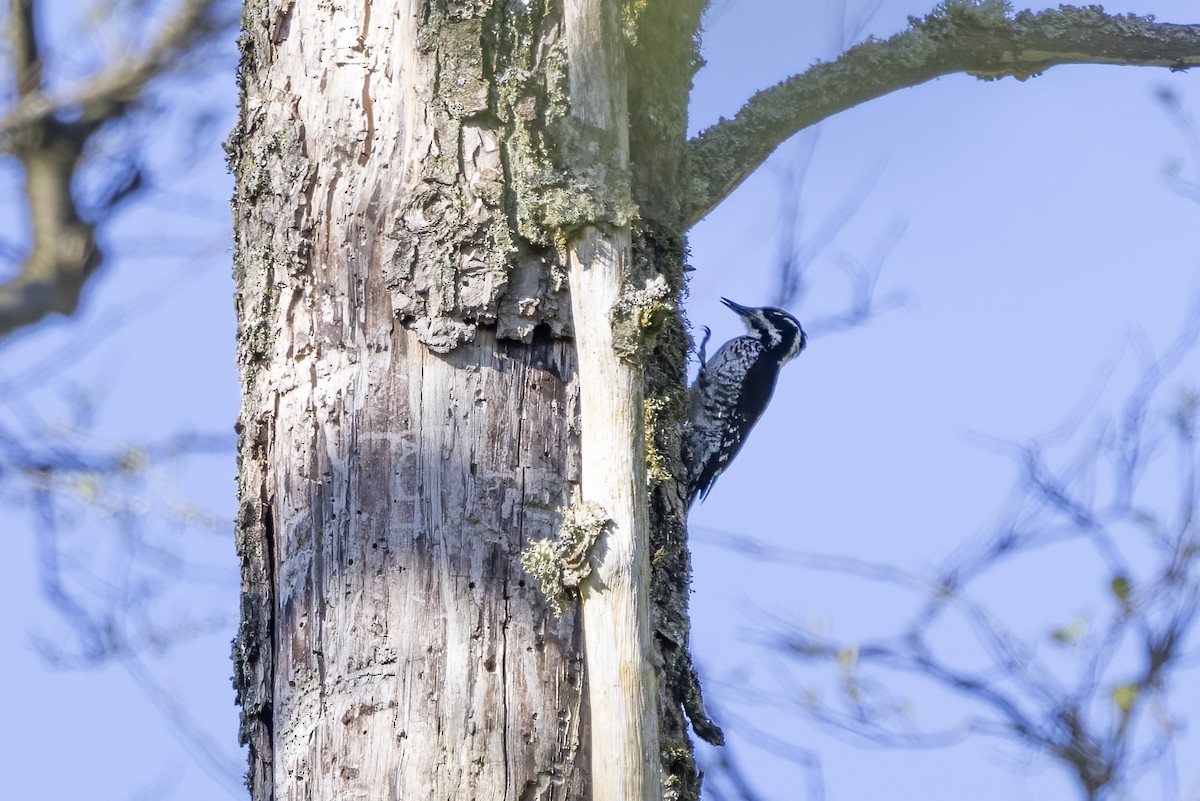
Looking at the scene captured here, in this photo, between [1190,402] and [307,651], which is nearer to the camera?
[307,651]

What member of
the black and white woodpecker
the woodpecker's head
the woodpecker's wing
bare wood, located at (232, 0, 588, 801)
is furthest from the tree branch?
the woodpecker's head

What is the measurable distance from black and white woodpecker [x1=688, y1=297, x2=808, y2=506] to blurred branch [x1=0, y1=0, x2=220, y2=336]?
2.44 metres

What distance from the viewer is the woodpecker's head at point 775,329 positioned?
5.00m

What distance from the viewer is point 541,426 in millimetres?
1750

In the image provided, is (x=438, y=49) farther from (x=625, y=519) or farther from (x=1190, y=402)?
(x=1190, y=402)

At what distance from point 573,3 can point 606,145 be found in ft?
0.71

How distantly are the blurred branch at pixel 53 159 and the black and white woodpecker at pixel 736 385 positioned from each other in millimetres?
2437

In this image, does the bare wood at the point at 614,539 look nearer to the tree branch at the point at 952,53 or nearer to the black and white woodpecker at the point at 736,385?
the tree branch at the point at 952,53

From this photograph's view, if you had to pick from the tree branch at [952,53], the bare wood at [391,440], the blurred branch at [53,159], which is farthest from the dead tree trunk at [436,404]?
the blurred branch at [53,159]

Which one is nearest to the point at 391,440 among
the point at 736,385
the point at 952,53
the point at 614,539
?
the point at 614,539

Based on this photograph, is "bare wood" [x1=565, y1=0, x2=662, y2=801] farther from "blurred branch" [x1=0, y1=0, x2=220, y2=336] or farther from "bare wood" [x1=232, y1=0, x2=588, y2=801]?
"blurred branch" [x1=0, y1=0, x2=220, y2=336]

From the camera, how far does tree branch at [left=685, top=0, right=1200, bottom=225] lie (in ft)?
8.51

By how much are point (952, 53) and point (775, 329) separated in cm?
242

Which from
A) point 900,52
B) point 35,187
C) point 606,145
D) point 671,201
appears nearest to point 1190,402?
point 900,52
